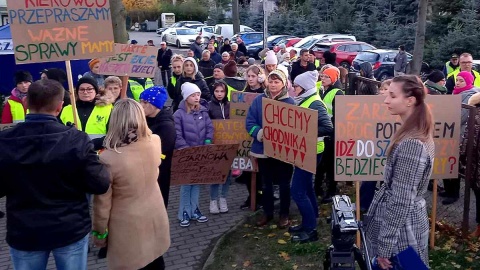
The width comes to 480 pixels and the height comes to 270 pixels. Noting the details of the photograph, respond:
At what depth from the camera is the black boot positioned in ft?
18.8

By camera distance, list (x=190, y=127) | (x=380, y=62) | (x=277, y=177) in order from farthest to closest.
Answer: (x=380, y=62)
(x=190, y=127)
(x=277, y=177)

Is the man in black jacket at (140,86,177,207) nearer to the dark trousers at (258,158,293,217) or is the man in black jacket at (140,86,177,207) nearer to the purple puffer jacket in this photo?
the purple puffer jacket

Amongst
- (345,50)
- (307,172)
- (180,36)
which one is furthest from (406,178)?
(180,36)

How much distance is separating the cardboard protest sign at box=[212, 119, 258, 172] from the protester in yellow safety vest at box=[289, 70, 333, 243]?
3.94 feet

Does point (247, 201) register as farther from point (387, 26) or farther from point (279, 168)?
point (387, 26)

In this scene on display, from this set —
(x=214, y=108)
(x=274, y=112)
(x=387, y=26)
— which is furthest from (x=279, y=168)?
(x=387, y=26)

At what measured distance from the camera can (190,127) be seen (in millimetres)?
6254

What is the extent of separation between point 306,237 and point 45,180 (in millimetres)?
3249

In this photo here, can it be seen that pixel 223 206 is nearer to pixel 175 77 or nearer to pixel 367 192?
pixel 367 192

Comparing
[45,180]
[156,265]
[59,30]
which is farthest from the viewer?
[59,30]

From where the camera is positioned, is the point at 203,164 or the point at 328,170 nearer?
the point at 203,164

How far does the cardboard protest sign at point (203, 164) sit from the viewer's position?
246 inches

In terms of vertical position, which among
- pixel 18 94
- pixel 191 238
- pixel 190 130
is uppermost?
pixel 18 94

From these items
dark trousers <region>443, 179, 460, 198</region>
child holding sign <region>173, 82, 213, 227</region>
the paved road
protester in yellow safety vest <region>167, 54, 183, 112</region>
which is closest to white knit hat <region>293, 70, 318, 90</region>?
child holding sign <region>173, 82, 213, 227</region>
